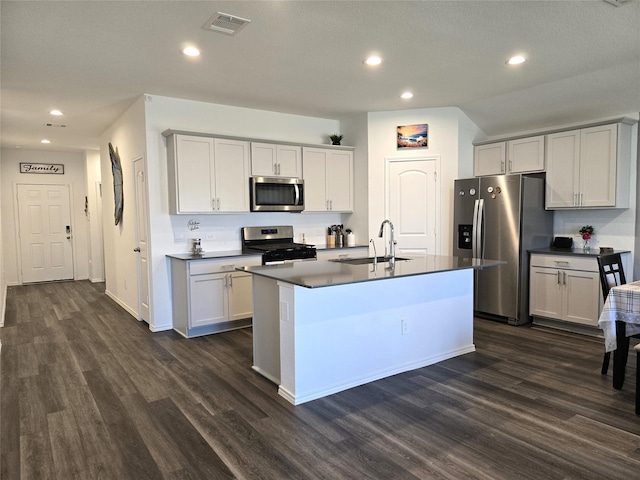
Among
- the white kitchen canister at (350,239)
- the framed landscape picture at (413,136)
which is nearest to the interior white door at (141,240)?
the white kitchen canister at (350,239)

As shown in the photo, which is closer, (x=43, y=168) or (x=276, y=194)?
(x=276, y=194)

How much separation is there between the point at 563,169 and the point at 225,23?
13.1 feet

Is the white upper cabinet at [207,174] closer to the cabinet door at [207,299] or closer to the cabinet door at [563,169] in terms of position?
the cabinet door at [207,299]

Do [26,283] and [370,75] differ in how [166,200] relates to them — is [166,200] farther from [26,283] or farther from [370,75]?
[26,283]

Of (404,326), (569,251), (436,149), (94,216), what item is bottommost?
(404,326)

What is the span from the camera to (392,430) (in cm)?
250

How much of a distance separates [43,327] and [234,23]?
4.30 m

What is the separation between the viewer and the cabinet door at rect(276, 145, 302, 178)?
5.30 m

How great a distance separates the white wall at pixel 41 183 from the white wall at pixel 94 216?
298 millimetres

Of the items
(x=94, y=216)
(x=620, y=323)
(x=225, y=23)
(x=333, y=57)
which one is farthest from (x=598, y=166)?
(x=94, y=216)

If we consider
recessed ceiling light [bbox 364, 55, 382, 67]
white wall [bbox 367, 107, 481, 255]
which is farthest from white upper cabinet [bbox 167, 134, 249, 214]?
recessed ceiling light [bbox 364, 55, 382, 67]

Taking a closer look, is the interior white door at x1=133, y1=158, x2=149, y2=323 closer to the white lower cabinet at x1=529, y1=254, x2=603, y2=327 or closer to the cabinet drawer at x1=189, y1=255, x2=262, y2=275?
the cabinet drawer at x1=189, y1=255, x2=262, y2=275

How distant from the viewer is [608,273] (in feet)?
11.0

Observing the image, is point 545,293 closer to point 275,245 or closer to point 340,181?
point 340,181
